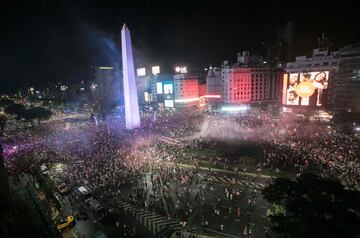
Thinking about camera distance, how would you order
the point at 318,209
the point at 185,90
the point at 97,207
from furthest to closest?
the point at 185,90 → the point at 97,207 → the point at 318,209

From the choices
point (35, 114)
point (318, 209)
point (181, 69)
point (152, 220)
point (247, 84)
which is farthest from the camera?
point (181, 69)

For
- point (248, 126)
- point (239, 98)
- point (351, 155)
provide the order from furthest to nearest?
point (239, 98) < point (248, 126) < point (351, 155)

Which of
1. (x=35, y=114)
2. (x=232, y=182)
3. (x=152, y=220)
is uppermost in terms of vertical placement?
(x=35, y=114)

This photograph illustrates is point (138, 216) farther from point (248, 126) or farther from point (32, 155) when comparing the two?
point (248, 126)

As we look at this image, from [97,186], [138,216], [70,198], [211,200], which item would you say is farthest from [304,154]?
[70,198]

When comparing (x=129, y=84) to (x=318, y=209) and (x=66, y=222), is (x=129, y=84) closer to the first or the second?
(x=66, y=222)

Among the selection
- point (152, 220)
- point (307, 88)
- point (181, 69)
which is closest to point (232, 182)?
point (152, 220)

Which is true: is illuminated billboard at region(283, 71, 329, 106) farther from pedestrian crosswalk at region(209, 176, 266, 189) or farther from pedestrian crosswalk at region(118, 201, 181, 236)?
pedestrian crosswalk at region(118, 201, 181, 236)
